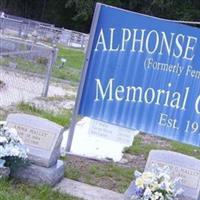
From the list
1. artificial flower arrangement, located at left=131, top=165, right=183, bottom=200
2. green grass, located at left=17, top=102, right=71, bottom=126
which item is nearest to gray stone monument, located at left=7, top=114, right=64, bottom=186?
artificial flower arrangement, located at left=131, top=165, right=183, bottom=200

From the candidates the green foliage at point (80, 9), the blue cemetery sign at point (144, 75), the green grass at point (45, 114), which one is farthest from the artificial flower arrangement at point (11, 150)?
the green foliage at point (80, 9)

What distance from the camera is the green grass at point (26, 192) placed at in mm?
5480

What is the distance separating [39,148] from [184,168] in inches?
60.2

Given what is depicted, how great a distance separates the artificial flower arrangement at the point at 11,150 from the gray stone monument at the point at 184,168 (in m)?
1.11

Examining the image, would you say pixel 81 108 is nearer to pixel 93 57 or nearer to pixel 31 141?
pixel 93 57

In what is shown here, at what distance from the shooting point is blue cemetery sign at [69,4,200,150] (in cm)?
755

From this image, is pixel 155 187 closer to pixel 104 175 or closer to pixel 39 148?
pixel 39 148

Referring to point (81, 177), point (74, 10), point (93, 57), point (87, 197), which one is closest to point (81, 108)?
point (93, 57)

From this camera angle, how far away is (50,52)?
12.6 metres

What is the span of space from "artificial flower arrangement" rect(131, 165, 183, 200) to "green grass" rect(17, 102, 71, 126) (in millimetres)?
4420

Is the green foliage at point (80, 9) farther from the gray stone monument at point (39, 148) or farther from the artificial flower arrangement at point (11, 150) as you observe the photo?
the artificial flower arrangement at point (11, 150)

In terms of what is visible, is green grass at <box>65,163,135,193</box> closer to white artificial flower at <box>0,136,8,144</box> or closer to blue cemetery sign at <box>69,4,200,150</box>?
blue cemetery sign at <box>69,4,200,150</box>

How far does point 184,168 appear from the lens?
19.8ft

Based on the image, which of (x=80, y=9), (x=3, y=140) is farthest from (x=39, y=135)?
(x=80, y=9)
